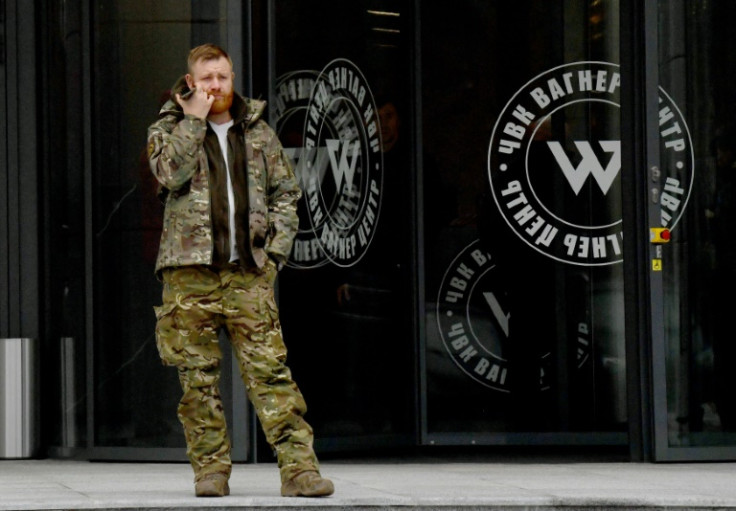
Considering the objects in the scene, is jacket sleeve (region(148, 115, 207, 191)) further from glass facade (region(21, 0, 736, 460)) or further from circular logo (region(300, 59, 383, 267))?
circular logo (region(300, 59, 383, 267))

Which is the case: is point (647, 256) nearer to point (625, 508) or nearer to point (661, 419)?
point (661, 419)

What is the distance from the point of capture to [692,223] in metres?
8.45

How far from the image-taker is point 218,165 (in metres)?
6.23

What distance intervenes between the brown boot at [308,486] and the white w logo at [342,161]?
3236 millimetres

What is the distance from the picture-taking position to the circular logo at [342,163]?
8.88 metres

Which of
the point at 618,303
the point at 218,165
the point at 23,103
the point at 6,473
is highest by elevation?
the point at 23,103

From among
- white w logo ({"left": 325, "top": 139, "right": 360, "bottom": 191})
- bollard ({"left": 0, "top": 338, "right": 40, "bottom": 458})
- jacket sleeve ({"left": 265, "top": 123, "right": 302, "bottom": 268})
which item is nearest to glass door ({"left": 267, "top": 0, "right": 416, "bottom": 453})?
white w logo ({"left": 325, "top": 139, "right": 360, "bottom": 191})

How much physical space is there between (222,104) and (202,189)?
0.38m

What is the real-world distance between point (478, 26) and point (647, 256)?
2240 millimetres

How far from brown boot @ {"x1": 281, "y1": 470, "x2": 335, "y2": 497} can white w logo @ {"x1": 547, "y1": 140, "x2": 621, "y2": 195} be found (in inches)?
160

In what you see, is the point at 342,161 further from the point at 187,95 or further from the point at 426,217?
the point at 187,95

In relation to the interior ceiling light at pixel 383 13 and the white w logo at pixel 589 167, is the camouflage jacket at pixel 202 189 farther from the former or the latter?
the white w logo at pixel 589 167

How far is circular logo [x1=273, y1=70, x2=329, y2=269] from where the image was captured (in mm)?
8609

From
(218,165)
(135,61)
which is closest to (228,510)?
(218,165)
